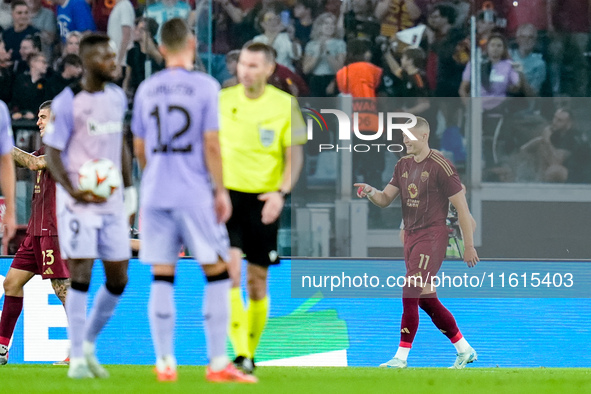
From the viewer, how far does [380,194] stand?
879 centimetres


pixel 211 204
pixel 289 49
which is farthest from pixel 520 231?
pixel 211 204

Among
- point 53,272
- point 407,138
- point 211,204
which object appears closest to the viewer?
point 211,204

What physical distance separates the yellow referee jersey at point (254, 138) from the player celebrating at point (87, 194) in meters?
0.82

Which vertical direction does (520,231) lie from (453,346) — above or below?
above

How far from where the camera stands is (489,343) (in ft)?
29.1

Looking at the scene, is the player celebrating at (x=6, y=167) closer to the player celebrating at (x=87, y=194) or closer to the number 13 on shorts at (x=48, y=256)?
the player celebrating at (x=87, y=194)

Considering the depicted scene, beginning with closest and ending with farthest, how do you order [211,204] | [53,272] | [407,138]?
1. [211,204]
2. [53,272]
3. [407,138]

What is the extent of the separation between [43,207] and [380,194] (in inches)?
106

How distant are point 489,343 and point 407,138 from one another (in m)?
1.82

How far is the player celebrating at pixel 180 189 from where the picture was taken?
475 cm

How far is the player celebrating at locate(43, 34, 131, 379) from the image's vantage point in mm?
4988

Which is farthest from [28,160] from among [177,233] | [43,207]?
[177,233]

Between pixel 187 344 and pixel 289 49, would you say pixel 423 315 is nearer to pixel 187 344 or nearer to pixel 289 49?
pixel 187 344

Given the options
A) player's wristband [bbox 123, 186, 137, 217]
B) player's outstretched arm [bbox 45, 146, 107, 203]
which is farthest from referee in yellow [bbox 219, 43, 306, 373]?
player's outstretched arm [bbox 45, 146, 107, 203]
